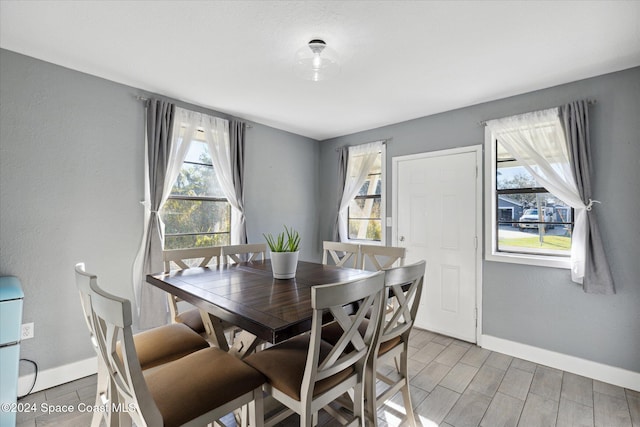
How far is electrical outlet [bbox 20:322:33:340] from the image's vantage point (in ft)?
6.91

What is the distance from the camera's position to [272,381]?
129cm

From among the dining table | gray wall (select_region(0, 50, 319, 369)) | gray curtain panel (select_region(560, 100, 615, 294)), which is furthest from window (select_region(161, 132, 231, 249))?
gray curtain panel (select_region(560, 100, 615, 294))

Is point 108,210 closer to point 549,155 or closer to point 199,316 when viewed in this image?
point 199,316

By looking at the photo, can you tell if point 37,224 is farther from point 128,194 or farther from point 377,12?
point 377,12

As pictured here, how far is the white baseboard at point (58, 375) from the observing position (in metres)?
2.09

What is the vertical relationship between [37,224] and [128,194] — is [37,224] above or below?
below

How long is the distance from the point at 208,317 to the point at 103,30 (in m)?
1.93

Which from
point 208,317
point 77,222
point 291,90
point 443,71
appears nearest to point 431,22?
point 443,71

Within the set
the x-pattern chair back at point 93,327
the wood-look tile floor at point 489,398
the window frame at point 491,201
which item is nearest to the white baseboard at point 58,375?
the wood-look tile floor at point 489,398

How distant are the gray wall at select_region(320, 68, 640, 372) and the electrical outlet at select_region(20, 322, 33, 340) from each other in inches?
154

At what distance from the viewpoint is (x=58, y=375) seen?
7.29 ft

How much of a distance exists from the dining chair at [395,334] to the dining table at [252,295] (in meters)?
0.39

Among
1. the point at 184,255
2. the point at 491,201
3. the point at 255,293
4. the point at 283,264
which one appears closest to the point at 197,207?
the point at 184,255

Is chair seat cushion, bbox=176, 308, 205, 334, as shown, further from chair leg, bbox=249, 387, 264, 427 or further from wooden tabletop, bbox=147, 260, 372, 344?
chair leg, bbox=249, 387, 264, 427
